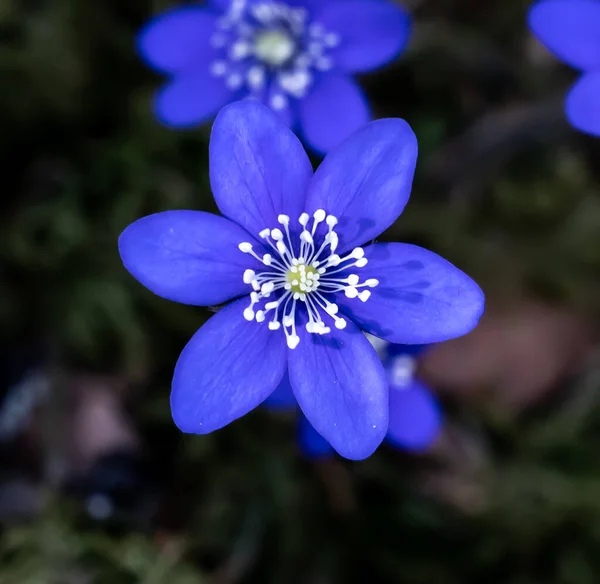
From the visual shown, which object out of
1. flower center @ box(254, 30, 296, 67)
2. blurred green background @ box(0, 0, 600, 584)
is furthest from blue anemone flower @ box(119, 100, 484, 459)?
blurred green background @ box(0, 0, 600, 584)

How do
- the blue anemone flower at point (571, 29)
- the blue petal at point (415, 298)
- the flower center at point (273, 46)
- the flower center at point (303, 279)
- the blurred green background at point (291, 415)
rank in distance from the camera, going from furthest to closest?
the blurred green background at point (291, 415) < the flower center at point (273, 46) < the blue anemone flower at point (571, 29) < the flower center at point (303, 279) < the blue petal at point (415, 298)

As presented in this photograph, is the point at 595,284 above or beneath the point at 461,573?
above

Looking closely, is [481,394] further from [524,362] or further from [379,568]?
[379,568]

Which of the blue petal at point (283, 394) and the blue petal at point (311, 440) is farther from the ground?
the blue petal at point (283, 394)

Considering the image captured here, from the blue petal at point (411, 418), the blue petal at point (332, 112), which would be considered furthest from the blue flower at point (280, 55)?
the blue petal at point (411, 418)

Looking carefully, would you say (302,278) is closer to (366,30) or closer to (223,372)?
(223,372)

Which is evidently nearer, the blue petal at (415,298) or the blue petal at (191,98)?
the blue petal at (415,298)

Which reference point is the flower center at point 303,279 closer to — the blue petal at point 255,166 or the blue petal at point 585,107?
the blue petal at point 255,166

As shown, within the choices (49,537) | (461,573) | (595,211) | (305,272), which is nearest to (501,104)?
(595,211)
